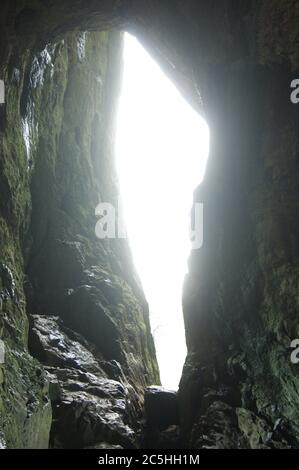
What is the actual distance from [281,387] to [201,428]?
5.06 ft

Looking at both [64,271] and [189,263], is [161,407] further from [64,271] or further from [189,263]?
[64,271]

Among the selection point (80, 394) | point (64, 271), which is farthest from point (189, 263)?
point (80, 394)

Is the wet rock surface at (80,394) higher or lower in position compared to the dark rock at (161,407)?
higher

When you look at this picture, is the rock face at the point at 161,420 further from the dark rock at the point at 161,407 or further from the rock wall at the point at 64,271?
the rock wall at the point at 64,271

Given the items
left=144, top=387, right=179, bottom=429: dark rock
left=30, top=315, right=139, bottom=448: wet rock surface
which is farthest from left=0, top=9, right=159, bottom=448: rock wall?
left=144, top=387, right=179, bottom=429: dark rock

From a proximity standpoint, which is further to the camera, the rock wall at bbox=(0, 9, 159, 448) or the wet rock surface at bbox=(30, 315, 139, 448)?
the wet rock surface at bbox=(30, 315, 139, 448)

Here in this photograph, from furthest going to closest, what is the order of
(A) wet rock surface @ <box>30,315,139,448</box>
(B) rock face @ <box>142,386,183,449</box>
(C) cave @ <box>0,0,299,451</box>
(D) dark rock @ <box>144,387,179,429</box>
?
(D) dark rock @ <box>144,387,179,429</box> < (B) rock face @ <box>142,386,183,449</box> < (A) wet rock surface @ <box>30,315,139,448</box> < (C) cave @ <box>0,0,299,451</box>

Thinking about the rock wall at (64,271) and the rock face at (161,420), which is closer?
the rock wall at (64,271)

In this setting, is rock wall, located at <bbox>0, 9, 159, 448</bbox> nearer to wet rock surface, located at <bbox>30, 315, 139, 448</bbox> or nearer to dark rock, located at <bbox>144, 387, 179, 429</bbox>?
wet rock surface, located at <bbox>30, 315, 139, 448</bbox>

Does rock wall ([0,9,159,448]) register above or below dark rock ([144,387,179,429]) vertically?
above

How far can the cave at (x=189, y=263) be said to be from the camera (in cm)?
768

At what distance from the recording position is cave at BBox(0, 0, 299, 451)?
768cm

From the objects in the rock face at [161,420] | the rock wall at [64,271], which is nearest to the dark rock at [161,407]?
the rock face at [161,420]
